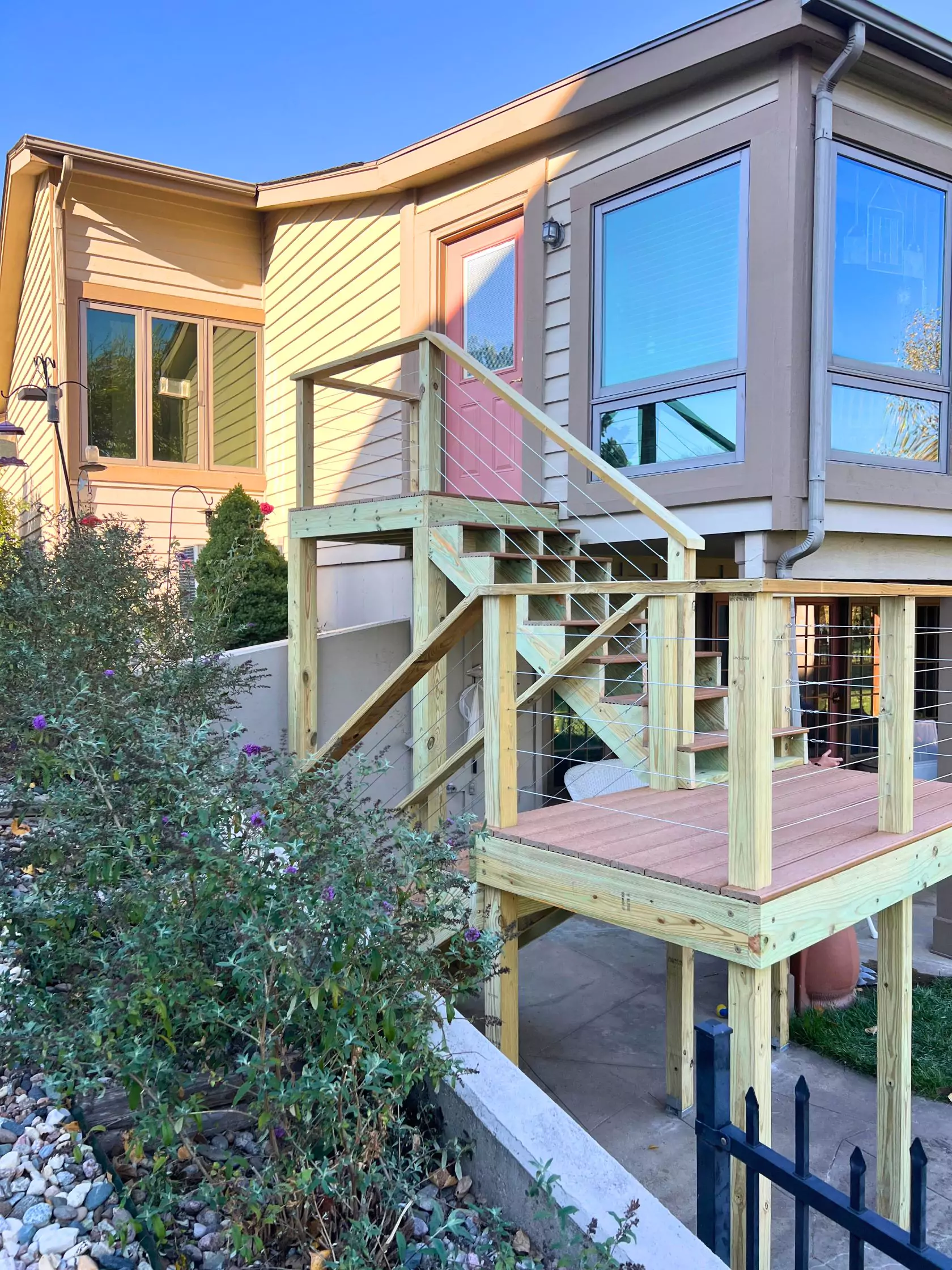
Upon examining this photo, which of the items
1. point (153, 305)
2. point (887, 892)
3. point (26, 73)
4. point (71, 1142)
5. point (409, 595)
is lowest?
point (71, 1142)

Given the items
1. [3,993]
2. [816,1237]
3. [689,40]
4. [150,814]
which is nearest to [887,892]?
[816,1237]

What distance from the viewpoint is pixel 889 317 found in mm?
5289

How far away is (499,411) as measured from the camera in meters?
6.59

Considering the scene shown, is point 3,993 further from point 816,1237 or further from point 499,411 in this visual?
point 499,411

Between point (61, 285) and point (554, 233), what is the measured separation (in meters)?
4.60

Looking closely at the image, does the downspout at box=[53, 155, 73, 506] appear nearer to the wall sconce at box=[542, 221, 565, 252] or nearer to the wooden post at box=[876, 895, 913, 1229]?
the wall sconce at box=[542, 221, 565, 252]

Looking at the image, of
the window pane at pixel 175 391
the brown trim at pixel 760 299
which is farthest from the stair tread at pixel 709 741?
the window pane at pixel 175 391

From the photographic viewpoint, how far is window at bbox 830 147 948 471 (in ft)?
16.6

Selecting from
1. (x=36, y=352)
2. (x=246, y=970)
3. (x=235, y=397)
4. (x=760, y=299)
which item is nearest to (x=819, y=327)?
(x=760, y=299)

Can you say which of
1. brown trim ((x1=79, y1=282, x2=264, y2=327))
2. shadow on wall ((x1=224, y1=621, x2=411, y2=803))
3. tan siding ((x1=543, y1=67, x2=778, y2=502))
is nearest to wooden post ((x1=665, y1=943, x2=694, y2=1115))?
shadow on wall ((x1=224, y1=621, x2=411, y2=803))

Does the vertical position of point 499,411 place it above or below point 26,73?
below

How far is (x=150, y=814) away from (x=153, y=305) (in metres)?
7.65

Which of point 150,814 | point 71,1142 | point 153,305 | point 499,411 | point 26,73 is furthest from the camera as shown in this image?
point 26,73

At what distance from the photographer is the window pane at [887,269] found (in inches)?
200
